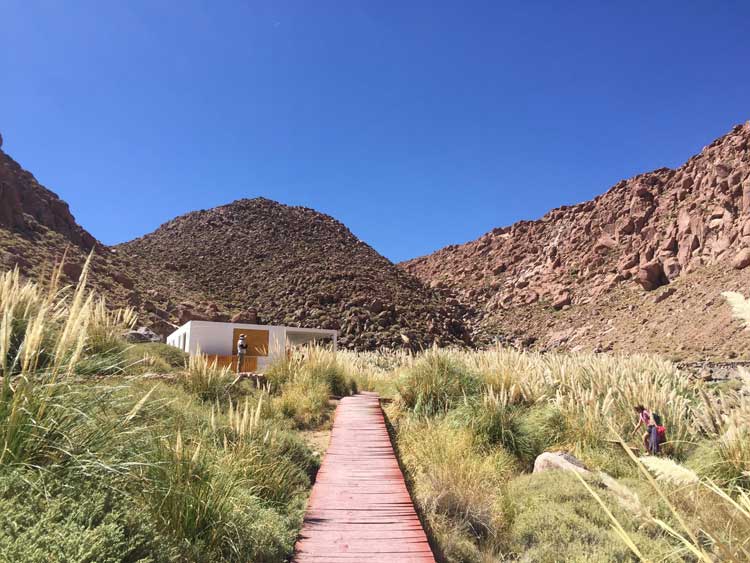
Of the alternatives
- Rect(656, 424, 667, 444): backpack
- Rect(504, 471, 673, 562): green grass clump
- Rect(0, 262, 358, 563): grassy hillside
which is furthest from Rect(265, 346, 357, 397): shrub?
Rect(0, 262, 358, 563): grassy hillside

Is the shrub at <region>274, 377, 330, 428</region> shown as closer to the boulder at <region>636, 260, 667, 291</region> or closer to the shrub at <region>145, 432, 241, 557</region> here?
the shrub at <region>145, 432, 241, 557</region>

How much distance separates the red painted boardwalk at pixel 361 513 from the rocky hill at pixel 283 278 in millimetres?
23610

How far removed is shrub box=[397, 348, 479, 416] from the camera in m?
8.74

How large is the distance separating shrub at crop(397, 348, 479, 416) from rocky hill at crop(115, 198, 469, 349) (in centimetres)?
1994

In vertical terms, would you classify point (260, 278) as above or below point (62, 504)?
above

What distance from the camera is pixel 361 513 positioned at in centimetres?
445

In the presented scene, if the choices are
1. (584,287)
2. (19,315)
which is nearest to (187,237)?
(584,287)

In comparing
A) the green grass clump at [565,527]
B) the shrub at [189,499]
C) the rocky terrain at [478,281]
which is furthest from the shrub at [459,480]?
the rocky terrain at [478,281]

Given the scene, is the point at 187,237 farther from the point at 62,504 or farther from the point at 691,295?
the point at 62,504

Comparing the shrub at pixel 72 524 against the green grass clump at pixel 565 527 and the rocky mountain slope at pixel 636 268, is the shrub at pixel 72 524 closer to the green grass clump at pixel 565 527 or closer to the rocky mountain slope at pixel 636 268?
the green grass clump at pixel 565 527

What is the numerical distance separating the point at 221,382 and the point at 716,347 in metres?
33.0

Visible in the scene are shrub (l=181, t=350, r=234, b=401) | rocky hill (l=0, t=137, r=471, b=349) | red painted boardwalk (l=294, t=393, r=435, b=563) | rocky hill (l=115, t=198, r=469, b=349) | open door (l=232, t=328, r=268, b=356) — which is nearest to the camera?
red painted boardwalk (l=294, t=393, r=435, b=563)

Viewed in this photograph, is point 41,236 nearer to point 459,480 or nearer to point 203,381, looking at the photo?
point 203,381

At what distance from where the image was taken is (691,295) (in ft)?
130
